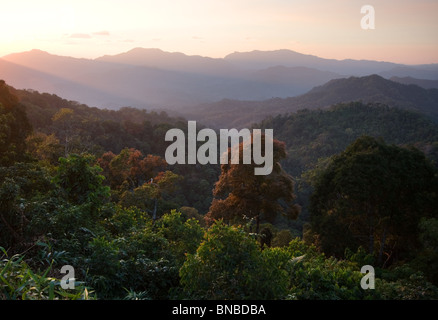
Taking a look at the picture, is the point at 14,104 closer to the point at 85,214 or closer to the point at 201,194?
the point at 85,214

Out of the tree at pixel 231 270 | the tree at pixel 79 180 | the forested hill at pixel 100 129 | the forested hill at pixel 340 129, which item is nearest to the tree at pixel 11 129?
the tree at pixel 79 180

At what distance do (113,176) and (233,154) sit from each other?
6979mm

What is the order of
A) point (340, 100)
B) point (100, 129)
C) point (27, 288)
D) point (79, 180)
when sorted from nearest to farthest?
point (27, 288) < point (79, 180) < point (100, 129) < point (340, 100)

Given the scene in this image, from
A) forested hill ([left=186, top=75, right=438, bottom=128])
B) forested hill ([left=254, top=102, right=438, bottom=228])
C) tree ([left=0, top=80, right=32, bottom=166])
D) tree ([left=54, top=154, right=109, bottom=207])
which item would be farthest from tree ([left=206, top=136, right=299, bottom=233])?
forested hill ([left=186, top=75, right=438, bottom=128])

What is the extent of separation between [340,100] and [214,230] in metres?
116

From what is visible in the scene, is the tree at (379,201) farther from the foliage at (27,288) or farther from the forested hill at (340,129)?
the forested hill at (340,129)

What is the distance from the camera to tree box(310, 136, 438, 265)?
11570 millimetres

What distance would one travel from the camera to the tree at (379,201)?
456 inches

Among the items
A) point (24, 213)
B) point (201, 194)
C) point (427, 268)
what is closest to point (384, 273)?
point (427, 268)

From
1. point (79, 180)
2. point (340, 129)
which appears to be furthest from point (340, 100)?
point (79, 180)

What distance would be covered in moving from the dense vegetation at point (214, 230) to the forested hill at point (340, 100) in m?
81.1

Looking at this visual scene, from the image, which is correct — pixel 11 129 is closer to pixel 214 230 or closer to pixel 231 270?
pixel 214 230

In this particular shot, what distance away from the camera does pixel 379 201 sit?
39.0 ft

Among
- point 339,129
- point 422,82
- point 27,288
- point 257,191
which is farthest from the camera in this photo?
point 422,82
